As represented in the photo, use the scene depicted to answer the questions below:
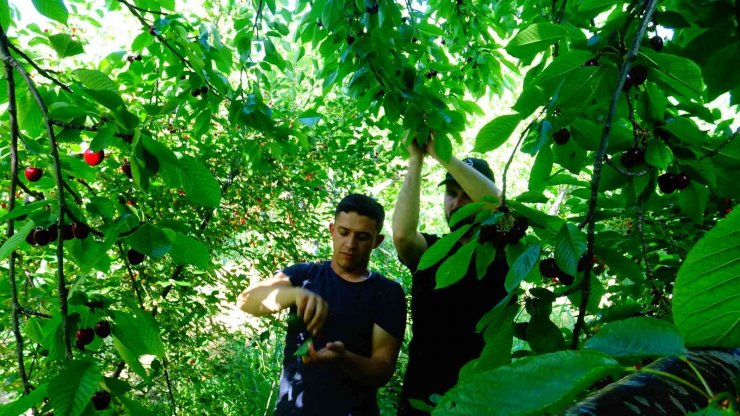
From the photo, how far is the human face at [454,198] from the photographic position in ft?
8.05

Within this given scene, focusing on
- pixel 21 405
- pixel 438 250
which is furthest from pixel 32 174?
pixel 438 250

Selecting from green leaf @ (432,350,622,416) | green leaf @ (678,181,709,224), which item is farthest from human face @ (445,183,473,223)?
green leaf @ (432,350,622,416)

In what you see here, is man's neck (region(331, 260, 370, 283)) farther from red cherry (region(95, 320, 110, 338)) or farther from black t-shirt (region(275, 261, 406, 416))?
red cherry (region(95, 320, 110, 338))

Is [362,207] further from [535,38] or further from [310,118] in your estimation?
[535,38]

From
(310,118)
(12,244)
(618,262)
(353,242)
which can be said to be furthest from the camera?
(353,242)

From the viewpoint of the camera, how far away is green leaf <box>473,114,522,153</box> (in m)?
1.16

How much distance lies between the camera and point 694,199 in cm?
127

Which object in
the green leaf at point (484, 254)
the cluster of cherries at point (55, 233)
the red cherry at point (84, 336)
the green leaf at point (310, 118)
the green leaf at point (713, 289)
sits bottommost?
the green leaf at point (713, 289)

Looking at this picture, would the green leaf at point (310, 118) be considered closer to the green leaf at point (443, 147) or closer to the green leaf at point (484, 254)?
the green leaf at point (443, 147)

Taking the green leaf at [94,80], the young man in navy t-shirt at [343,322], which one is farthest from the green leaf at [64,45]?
the young man in navy t-shirt at [343,322]

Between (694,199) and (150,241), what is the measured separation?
134 centimetres

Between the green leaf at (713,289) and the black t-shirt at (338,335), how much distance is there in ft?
6.36

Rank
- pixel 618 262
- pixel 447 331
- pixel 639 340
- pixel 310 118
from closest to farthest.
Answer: pixel 639 340 < pixel 618 262 < pixel 310 118 < pixel 447 331

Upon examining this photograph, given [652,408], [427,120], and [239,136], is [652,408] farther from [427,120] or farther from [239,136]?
[239,136]
